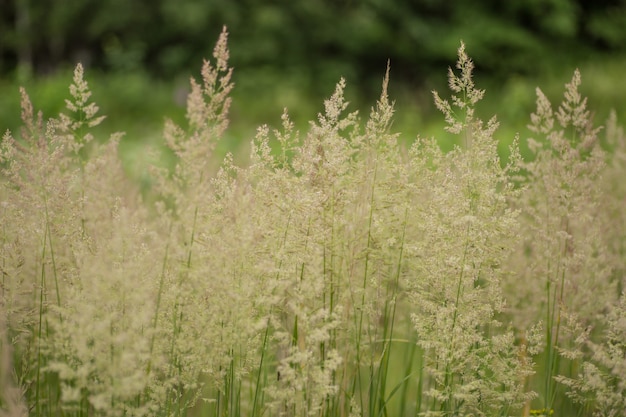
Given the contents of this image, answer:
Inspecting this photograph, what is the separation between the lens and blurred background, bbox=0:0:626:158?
17094 mm

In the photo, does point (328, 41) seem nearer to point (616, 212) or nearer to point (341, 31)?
point (341, 31)

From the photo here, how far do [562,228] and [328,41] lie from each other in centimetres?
1715

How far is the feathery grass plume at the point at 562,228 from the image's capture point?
2.35 m

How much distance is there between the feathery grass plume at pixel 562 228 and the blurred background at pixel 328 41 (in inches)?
499

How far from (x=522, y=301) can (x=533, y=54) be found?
1646 centimetres

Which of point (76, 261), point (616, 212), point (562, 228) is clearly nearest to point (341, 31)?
point (616, 212)

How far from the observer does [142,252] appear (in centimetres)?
199

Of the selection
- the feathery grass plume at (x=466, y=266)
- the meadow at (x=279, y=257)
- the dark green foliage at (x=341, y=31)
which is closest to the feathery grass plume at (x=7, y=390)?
the meadow at (x=279, y=257)

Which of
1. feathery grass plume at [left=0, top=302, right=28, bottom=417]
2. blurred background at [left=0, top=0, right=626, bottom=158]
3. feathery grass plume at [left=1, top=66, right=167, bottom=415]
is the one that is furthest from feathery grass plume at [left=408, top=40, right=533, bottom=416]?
blurred background at [left=0, top=0, right=626, bottom=158]

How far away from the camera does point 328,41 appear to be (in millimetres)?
19016

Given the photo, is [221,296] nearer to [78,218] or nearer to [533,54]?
[78,218]

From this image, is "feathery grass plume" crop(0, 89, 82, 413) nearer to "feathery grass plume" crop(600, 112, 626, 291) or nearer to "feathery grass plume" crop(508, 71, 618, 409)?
"feathery grass plume" crop(508, 71, 618, 409)

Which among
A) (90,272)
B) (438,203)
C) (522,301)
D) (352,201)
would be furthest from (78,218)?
(522,301)

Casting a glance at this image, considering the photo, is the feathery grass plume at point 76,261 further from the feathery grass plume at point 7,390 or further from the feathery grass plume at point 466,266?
the feathery grass plume at point 466,266
